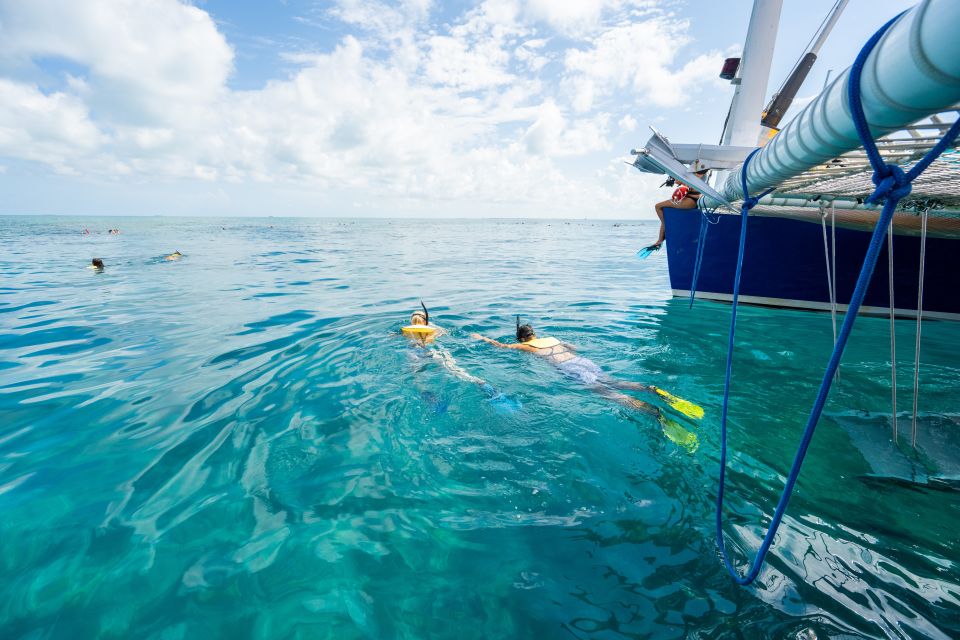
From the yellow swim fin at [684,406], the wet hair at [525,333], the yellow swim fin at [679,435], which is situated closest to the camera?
the yellow swim fin at [679,435]

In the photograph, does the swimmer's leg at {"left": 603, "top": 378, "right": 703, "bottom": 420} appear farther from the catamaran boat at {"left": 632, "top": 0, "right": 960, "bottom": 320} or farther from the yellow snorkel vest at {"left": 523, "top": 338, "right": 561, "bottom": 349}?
the catamaran boat at {"left": 632, "top": 0, "right": 960, "bottom": 320}

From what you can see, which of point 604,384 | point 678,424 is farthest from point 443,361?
point 678,424

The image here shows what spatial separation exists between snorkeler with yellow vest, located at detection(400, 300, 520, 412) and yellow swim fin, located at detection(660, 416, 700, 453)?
1.81 metres

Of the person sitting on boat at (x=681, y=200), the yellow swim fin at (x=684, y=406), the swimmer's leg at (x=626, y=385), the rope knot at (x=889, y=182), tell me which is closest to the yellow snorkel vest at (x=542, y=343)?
the swimmer's leg at (x=626, y=385)

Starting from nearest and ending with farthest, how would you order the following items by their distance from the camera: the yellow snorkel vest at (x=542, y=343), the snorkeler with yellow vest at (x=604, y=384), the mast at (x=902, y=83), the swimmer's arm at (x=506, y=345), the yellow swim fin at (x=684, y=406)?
the mast at (x=902, y=83), the snorkeler with yellow vest at (x=604, y=384), the yellow swim fin at (x=684, y=406), the yellow snorkel vest at (x=542, y=343), the swimmer's arm at (x=506, y=345)

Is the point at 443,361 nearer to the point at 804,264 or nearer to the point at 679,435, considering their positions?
the point at 679,435

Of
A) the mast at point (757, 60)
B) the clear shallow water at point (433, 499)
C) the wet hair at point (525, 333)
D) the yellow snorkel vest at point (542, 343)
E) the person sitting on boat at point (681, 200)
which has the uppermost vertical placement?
the mast at point (757, 60)

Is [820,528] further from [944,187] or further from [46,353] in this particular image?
[46,353]

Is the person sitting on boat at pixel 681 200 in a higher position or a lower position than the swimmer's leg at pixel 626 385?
higher

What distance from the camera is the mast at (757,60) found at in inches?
320

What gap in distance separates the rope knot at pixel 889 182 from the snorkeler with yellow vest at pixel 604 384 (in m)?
3.68

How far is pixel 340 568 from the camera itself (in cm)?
300

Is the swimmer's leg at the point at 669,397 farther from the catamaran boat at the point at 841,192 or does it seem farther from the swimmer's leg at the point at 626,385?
the catamaran boat at the point at 841,192

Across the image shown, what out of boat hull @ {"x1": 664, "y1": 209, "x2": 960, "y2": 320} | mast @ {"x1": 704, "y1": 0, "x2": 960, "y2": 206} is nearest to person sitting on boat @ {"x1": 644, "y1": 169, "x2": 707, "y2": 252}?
boat hull @ {"x1": 664, "y1": 209, "x2": 960, "y2": 320}
